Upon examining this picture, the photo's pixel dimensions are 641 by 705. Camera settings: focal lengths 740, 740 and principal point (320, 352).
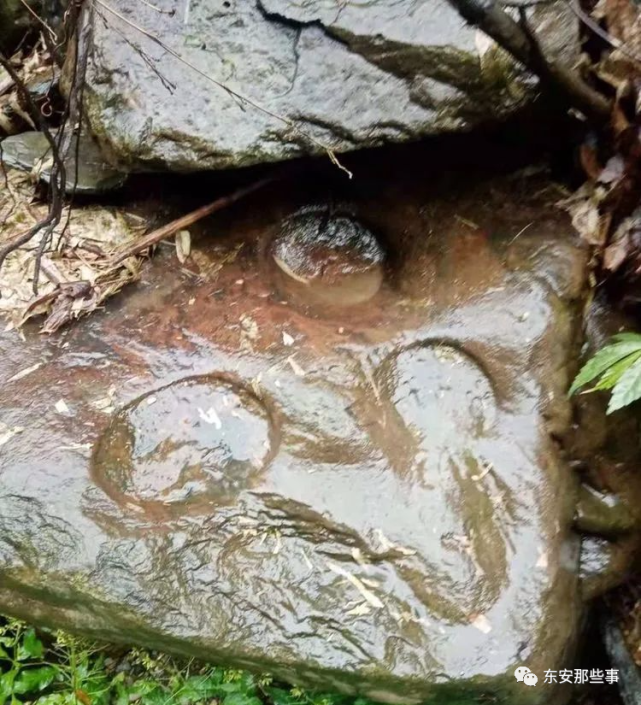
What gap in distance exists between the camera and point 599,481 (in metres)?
2.64

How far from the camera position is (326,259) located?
115 inches

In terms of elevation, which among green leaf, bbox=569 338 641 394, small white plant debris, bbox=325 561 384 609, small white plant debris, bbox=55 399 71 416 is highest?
green leaf, bbox=569 338 641 394

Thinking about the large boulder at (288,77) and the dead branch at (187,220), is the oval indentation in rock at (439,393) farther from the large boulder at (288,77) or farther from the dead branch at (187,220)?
the dead branch at (187,220)

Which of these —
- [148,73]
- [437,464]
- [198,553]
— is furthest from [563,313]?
[148,73]

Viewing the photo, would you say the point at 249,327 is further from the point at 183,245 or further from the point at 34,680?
the point at 34,680

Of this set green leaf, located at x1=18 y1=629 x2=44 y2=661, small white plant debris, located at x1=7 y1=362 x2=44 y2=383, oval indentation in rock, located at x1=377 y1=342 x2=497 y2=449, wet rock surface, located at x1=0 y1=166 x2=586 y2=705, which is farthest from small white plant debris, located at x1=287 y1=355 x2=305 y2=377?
green leaf, located at x1=18 y1=629 x2=44 y2=661

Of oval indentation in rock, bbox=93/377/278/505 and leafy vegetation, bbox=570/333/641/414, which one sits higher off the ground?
leafy vegetation, bbox=570/333/641/414

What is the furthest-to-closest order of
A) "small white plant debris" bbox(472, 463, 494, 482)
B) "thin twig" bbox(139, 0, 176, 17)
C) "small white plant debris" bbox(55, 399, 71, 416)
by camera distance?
"thin twig" bbox(139, 0, 176, 17) → "small white plant debris" bbox(55, 399, 71, 416) → "small white plant debris" bbox(472, 463, 494, 482)

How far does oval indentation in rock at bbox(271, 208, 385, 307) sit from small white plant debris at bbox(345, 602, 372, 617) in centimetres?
113

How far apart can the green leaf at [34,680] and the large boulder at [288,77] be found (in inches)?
72.7

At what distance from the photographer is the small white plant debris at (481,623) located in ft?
7.11

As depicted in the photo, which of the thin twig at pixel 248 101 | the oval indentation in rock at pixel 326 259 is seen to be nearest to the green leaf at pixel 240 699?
the oval indentation in rock at pixel 326 259

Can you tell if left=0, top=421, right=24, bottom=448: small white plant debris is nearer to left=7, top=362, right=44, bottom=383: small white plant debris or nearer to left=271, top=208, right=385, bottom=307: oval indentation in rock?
left=7, top=362, right=44, bottom=383: small white plant debris

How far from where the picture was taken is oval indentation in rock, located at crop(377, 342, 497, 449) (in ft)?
8.15
